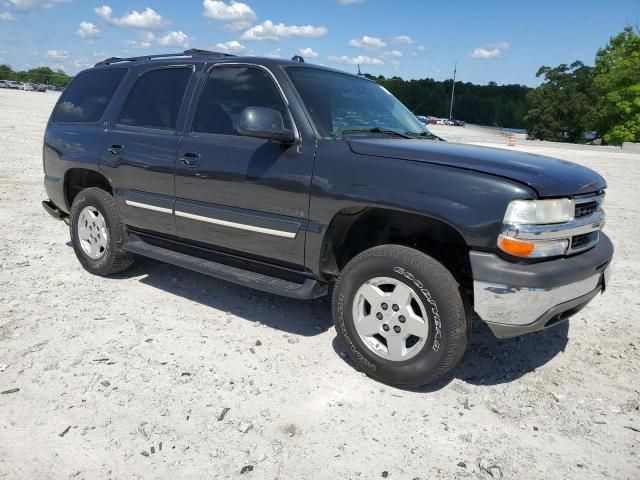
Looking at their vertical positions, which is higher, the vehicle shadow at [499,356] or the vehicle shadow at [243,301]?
the vehicle shadow at [499,356]

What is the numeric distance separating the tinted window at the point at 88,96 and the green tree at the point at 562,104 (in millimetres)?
71854

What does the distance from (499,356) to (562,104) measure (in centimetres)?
7444

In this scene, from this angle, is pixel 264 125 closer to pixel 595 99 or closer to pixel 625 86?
pixel 625 86

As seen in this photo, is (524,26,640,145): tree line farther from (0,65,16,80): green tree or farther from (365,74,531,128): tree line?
(0,65,16,80): green tree

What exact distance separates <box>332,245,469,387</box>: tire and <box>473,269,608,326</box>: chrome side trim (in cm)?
16

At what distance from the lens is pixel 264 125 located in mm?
3367

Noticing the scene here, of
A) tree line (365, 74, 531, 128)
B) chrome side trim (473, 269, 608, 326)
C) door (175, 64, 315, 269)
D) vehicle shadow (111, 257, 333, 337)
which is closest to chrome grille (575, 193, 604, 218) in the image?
chrome side trim (473, 269, 608, 326)

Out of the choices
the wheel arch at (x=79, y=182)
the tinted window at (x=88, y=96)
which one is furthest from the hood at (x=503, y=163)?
the wheel arch at (x=79, y=182)

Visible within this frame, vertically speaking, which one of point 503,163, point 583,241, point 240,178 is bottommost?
point 583,241

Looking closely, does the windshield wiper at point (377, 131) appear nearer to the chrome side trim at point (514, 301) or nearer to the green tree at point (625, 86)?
the chrome side trim at point (514, 301)

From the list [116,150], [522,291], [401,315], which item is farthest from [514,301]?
[116,150]

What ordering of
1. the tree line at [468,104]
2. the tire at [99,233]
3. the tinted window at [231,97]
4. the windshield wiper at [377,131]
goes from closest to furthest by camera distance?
the windshield wiper at [377,131]
the tinted window at [231,97]
the tire at [99,233]
the tree line at [468,104]

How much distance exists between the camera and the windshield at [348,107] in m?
3.67

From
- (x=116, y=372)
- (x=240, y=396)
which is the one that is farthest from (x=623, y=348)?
(x=116, y=372)
